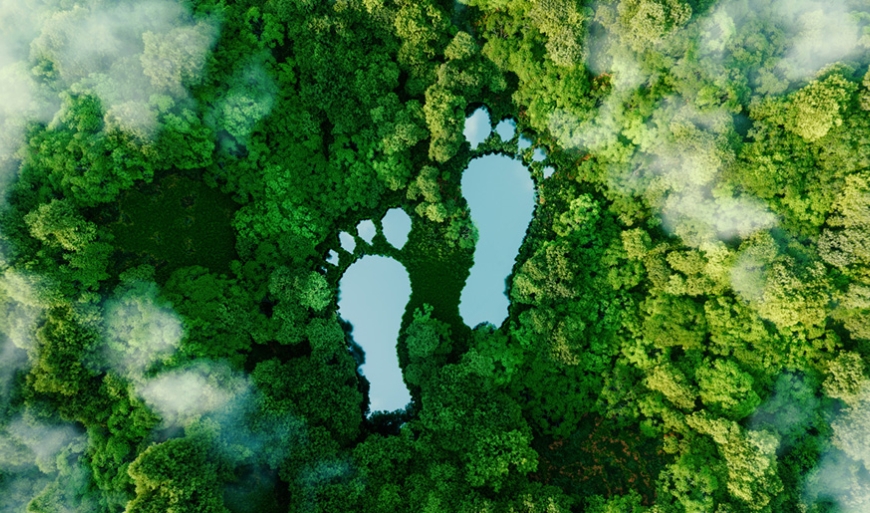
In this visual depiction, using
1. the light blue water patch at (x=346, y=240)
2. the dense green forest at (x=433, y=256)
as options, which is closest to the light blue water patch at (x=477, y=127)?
the dense green forest at (x=433, y=256)

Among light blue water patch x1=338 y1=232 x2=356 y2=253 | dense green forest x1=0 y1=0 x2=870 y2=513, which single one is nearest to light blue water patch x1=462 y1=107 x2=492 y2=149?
dense green forest x1=0 y1=0 x2=870 y2=513

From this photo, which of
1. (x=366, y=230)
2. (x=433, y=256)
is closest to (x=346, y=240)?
(x=366, y=230)

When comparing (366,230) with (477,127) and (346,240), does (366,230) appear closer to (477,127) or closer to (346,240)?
(346,240)

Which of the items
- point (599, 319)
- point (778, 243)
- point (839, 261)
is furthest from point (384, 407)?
point (839, 261)

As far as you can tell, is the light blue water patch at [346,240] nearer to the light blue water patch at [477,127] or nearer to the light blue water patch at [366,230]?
the light blue water patch at [366,230]

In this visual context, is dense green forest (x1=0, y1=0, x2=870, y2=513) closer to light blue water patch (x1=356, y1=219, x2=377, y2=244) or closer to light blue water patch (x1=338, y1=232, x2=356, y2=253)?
light blue water patch (x1=338, y1=232, x2=356, y2=253)
